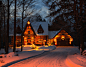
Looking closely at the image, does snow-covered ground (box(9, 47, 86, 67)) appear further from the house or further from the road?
the house

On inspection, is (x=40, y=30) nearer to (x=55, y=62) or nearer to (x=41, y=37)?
(x=41, y=37)

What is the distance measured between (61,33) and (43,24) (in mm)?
8445

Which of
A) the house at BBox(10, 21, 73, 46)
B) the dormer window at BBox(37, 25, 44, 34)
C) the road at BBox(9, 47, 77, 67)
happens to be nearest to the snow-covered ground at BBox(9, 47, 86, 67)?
the road at BBox(9, 47, 77, 67)

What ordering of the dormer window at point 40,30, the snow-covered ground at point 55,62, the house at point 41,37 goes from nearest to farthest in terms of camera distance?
the snow-covered ground at point 55,62
the house at point 41,37
the dormer window at point 40,30

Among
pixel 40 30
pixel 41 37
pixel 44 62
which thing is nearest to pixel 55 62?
pixel 44 62

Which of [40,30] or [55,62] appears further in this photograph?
[40,30]

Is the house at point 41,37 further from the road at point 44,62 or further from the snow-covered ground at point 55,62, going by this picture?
the snow-covered ground at point 55,62

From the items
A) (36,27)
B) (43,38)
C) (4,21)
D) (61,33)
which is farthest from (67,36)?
(4,21)

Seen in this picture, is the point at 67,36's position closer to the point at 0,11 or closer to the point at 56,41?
the point at 56,41

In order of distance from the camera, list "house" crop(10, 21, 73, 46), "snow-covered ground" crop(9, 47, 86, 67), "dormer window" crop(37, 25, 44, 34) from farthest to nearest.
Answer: "dormer window" crop(37, 25, 44, 34) → "house" crop(10, 21, 73, 46) → "snow-covered ground" crop(9, 47, 86, 67)

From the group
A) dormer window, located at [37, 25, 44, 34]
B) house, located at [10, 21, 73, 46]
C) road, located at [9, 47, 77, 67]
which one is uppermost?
dormer window, located at [37, 25, 44, 34]

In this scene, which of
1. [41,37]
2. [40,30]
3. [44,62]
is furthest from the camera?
[40,30]

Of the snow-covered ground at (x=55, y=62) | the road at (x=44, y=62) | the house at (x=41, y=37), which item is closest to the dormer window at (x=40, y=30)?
the house at (x=41, y=37)

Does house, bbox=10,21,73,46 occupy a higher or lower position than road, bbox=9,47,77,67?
higher
